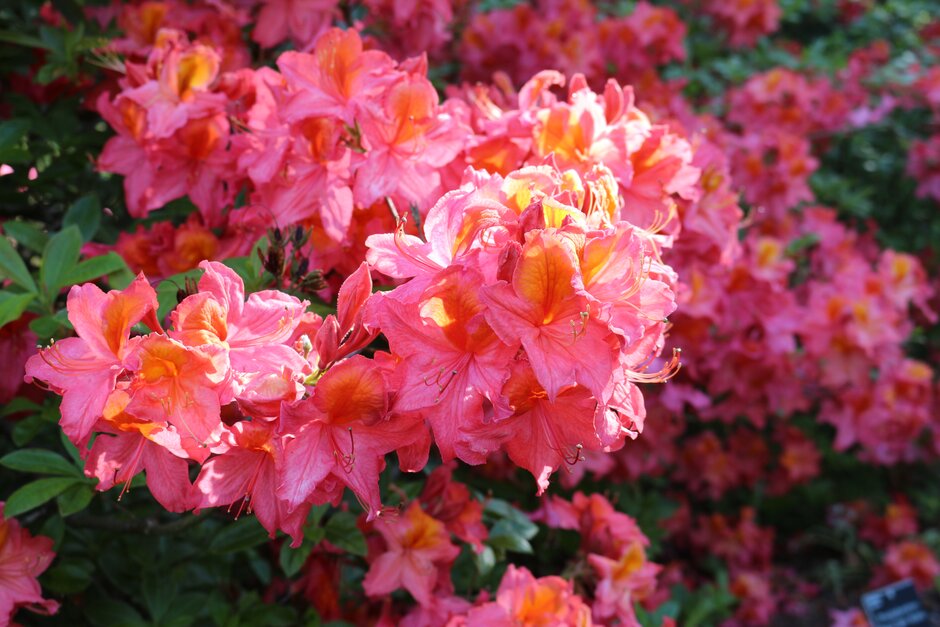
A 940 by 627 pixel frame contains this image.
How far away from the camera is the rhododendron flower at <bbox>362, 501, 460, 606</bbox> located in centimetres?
133

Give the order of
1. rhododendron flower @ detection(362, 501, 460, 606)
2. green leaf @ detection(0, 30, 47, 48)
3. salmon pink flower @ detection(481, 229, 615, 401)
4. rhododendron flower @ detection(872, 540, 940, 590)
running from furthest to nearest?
1. rhododendron flower @ detection(872, 540, 940, 590)
2. green leaf @ detection(0, 30, 47, 48)
3. rhododendron flower @ detection(362, 501, 460, 606)
4. salmon pink flower @ detection(481, 229, 615, 401)

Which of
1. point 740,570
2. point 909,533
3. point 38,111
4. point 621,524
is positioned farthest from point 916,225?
point 38,111

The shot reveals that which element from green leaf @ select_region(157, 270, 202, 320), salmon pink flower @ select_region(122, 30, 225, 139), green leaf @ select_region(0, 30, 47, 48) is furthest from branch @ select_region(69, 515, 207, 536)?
green leaf @ select_region(0, 30, 47, 48)

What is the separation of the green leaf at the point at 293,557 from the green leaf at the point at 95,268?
488mm

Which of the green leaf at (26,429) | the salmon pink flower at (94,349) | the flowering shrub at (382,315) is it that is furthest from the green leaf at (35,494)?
the salmon pink flower at (94,349)

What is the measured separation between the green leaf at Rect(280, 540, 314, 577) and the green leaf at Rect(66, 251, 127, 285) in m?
0.49

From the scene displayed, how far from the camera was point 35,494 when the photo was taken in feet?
3.86

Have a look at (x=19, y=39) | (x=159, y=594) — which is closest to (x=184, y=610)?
(x=159, y=594)

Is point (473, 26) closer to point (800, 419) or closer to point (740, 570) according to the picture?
point (800, 419)

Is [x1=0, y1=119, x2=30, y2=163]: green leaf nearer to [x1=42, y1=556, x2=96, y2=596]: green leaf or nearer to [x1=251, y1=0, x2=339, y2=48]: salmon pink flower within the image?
[x1=251, y1=0, x2=339, y2=48]: salmon pink flower

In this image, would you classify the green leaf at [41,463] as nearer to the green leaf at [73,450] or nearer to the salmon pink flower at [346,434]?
the green leaf at [73,450]

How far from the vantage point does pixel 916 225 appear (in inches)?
140

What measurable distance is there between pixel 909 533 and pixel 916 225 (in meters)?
1.27

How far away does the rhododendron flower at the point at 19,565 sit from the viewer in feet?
3.77
